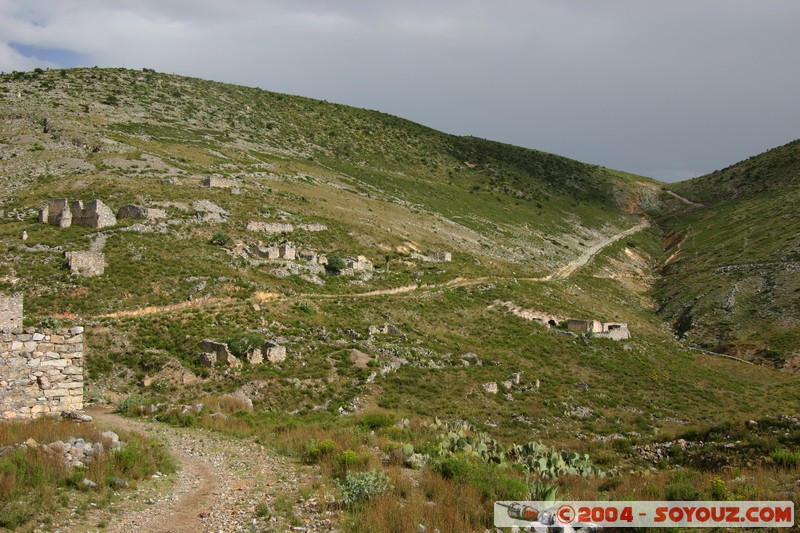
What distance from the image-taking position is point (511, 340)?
133ft

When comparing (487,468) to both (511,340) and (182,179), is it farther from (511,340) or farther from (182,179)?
(182,179)

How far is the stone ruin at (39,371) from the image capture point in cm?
1381

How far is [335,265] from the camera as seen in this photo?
47.3 m

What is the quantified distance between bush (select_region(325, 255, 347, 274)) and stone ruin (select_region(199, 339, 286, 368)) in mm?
19042

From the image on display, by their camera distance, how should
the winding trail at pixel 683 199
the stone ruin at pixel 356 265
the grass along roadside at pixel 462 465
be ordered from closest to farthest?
the grass along roadside at pixel 462 465, the stone ruin at pixel 356 265, the winding trail at pixel 683 199

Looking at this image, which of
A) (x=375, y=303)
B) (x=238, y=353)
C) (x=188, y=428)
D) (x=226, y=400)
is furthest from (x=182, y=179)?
(x=188, y=428)

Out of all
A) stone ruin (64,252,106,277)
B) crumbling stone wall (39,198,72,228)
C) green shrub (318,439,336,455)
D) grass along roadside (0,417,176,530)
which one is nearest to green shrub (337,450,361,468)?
green shrub (318,439,336,455)

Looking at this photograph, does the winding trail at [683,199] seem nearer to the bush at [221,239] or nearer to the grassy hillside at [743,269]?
the grassy hillside at [743,269]

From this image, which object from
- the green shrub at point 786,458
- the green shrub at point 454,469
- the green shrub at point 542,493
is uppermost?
the green shrub at point 786,458

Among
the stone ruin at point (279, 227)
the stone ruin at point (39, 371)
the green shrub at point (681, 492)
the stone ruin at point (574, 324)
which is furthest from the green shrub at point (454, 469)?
the stone ruin at point (279, 227)

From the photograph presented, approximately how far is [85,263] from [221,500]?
30.5 meters

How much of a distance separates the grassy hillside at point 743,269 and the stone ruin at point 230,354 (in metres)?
Answer: 38.9

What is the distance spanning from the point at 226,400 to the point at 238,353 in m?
6.34

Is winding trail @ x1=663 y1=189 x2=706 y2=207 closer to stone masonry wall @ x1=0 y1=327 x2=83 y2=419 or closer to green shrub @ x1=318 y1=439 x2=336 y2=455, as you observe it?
green shrub @ x1=318 y1=439 x2=336 y2=455
